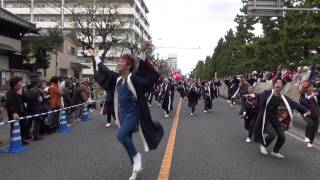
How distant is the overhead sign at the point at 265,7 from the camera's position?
20.4 metres

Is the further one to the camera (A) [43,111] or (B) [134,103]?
(A) [43,111]

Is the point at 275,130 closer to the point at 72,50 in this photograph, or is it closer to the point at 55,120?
the point at 55,120

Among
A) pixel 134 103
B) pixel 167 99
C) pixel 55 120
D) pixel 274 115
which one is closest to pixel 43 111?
pixel 55 120

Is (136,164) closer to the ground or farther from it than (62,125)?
farther from it

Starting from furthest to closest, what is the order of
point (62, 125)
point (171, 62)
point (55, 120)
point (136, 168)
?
point (171, 62) → point (62, 125) → point (55, 120) → point (136, 168)

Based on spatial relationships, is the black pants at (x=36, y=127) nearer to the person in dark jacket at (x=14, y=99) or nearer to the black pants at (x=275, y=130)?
the person in dark jacket at (x=14, y=99)

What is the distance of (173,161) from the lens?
8555 millimetres

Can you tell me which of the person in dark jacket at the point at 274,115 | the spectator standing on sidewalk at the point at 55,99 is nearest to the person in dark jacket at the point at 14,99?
the spectator standing on sidewalk at the point at 55,99

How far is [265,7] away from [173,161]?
13.7 metres

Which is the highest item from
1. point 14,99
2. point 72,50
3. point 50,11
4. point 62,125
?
point 50,11

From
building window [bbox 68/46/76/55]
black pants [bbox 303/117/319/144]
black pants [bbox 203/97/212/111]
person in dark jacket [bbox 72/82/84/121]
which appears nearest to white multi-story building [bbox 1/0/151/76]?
building window [bbox 68/46/76/55]

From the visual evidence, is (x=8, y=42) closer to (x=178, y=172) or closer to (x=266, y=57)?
(x=266, y=57)

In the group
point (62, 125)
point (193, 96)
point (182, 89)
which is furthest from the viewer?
point (182, 89)

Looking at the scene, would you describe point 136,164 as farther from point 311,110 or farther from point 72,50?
point 72,50
